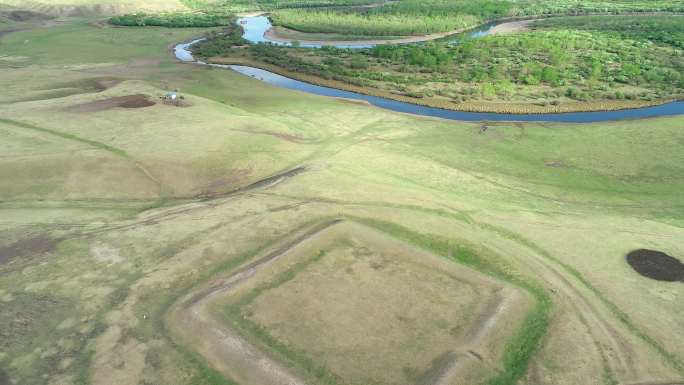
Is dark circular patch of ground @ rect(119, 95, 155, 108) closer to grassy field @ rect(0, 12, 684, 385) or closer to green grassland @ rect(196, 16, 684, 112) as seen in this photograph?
grassy field @ rect(0, 12, 684, 385)

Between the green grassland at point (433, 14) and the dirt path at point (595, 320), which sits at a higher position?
the green grassland at point (433, 14)

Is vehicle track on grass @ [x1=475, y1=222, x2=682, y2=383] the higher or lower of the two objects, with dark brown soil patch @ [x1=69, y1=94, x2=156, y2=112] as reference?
higher

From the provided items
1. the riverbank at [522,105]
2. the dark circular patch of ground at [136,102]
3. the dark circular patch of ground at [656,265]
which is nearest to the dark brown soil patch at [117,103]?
the dark circular patch of ground at [136,102]

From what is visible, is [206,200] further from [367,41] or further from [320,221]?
[367,41]

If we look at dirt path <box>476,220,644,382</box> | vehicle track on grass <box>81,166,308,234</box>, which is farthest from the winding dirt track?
vehicle track on grass <box>81,166,308,234</box>

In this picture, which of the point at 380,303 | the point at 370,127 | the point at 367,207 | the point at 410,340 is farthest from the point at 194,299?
the point at 370,127

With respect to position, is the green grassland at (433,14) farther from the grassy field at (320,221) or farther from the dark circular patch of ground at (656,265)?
the dark circular patch of ground at (656,265)
